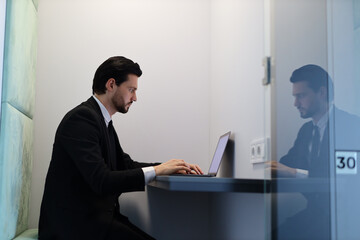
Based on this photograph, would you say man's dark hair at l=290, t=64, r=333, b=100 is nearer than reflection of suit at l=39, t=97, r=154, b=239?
Yes

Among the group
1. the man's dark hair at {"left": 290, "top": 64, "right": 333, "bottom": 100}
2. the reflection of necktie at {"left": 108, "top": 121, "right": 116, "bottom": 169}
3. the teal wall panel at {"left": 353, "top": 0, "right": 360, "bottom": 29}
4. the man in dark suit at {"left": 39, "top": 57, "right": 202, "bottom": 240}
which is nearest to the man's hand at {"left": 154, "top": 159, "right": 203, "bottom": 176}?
the man in dark suit at {"left": 39, "top": 57, "right": 202, "bottom": 240}

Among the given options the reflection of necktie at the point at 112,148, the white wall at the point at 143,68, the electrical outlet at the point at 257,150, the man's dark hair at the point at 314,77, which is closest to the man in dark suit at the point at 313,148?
the man's dark hair at the point at 314,77

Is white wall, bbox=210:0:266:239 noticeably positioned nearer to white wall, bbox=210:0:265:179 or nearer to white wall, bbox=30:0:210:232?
white wall, bbox=210:0:265:179

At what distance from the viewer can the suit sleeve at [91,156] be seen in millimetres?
2092

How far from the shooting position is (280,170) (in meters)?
1.61

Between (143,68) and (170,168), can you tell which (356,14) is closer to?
(170,168)

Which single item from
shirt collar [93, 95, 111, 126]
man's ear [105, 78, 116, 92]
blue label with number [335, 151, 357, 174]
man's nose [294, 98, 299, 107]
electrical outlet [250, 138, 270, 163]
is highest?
man's ear [105, 78, 116, 92]

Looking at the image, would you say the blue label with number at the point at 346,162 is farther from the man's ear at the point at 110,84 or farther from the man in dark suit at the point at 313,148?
the man's ear at the point at 110,84

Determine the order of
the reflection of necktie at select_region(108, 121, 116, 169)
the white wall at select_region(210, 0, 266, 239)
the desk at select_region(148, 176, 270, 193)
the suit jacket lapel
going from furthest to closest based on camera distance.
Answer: the reflection of necktie at select_region(108, 121, 116, 169)
the suit jacket lapel
the white wall at select_region(210, 0, 266, 239)
the desk at select_region(148, 176, 270, 193)

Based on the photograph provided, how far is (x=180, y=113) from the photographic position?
3.28 meters

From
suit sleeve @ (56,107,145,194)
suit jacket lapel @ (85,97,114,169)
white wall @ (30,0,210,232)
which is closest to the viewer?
suit sleeve @ (56,107,145,194)

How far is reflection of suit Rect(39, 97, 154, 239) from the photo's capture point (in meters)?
2.10

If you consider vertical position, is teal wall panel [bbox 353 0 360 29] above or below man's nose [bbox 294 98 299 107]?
above

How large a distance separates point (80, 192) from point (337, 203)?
1.19 m
